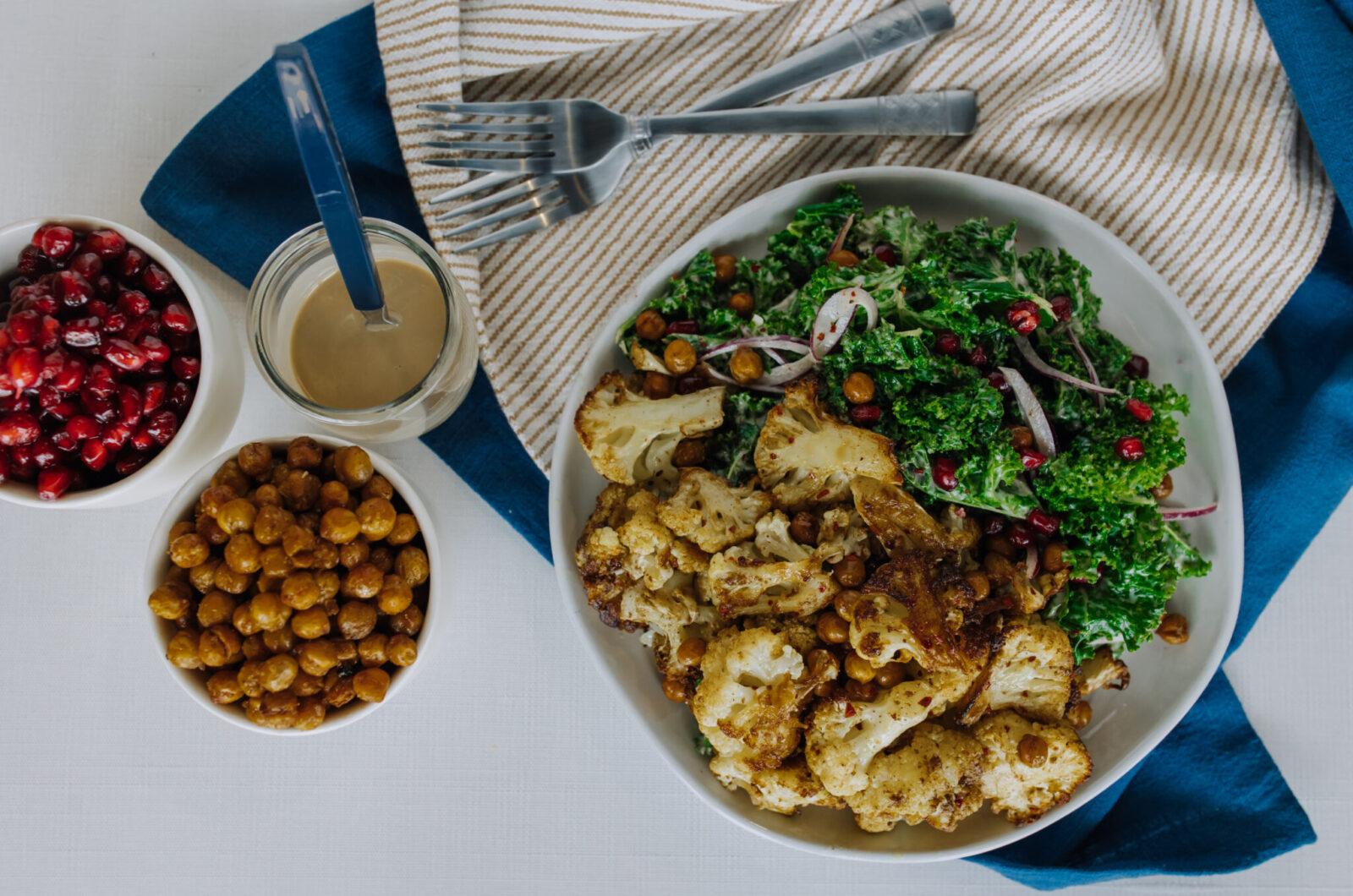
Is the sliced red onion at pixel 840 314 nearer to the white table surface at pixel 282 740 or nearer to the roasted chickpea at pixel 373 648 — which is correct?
the white table surface at pixel 282 740

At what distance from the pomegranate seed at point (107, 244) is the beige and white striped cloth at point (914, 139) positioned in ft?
1.96

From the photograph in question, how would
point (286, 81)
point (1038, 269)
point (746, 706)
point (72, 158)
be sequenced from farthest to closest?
point (72, 158)
point (1038, 269)
point (746, 706)
point (286, 81)

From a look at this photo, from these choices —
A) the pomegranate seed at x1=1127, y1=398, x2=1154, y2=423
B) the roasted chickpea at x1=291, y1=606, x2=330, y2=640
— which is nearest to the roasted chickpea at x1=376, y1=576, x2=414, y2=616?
the roasted chickpea at x1=291, y1=606, x2=330, y2=640

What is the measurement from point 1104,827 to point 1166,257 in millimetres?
1352

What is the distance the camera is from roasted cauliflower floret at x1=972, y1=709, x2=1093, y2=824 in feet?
6.01

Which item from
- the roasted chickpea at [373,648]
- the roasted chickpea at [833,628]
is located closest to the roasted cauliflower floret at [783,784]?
the roasted chickpea at [833,628]

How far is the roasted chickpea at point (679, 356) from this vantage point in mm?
1916

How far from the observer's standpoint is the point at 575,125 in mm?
2119

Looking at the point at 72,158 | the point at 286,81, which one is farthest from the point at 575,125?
the point at 72,158

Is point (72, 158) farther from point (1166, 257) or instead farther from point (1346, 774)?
point (1346, 774)

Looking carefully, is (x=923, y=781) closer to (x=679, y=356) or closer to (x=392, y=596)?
(x=679, y=356)

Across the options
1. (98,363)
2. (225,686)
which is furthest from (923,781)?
(98,363)

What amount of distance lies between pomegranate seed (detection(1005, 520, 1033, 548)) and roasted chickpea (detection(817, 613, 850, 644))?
16.6 inches

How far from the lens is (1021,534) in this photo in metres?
1.93
